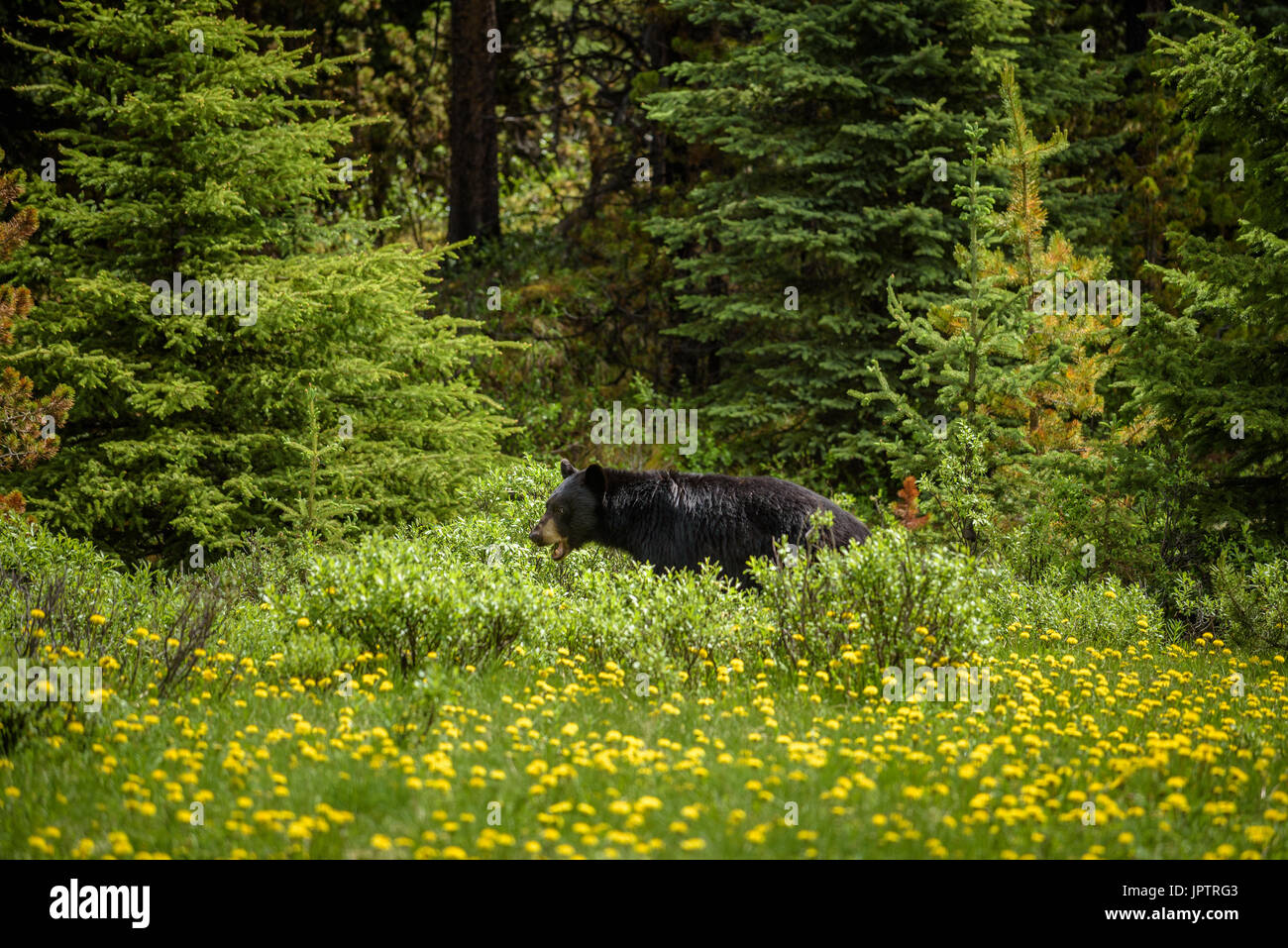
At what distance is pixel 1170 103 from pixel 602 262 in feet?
30.8

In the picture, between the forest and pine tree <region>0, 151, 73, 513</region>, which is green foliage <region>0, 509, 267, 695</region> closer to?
the forest

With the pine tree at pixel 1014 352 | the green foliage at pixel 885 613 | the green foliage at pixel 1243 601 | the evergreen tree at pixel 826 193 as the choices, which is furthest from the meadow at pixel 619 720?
the evergreen tree at pixel 826 193

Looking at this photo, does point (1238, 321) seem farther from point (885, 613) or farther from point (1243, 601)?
point (885, 613)

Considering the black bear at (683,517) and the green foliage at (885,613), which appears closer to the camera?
the green foliage at (885,613)

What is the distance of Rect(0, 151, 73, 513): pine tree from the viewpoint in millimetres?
7641

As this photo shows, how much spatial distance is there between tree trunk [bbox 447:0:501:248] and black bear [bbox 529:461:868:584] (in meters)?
11.8

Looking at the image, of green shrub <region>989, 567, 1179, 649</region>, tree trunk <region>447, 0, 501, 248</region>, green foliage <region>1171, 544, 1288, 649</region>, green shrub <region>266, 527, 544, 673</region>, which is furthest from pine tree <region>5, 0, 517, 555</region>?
tree trunk <region>447, 0, 501, 248</region>

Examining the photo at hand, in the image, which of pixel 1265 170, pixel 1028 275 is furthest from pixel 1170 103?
pixel 1265 170

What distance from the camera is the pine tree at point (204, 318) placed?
8.78m

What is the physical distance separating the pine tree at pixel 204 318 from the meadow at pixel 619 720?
135 cm

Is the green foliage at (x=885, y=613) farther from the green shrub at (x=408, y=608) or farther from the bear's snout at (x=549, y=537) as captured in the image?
the bear's snout at (x=549, y=537)

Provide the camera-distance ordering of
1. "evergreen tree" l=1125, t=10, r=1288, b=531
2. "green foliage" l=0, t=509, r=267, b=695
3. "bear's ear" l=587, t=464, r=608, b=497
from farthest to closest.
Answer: "bear's ear" l=587, t=464, r=608, b=497
"evergreen tree" l=1125, t=10, r=1288, b=531
"green foliage" l=0, t=509, r=267, b=695

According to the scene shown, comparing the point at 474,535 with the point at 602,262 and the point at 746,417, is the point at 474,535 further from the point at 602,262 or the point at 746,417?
the point at 602,262

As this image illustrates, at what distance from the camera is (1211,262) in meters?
8.09
